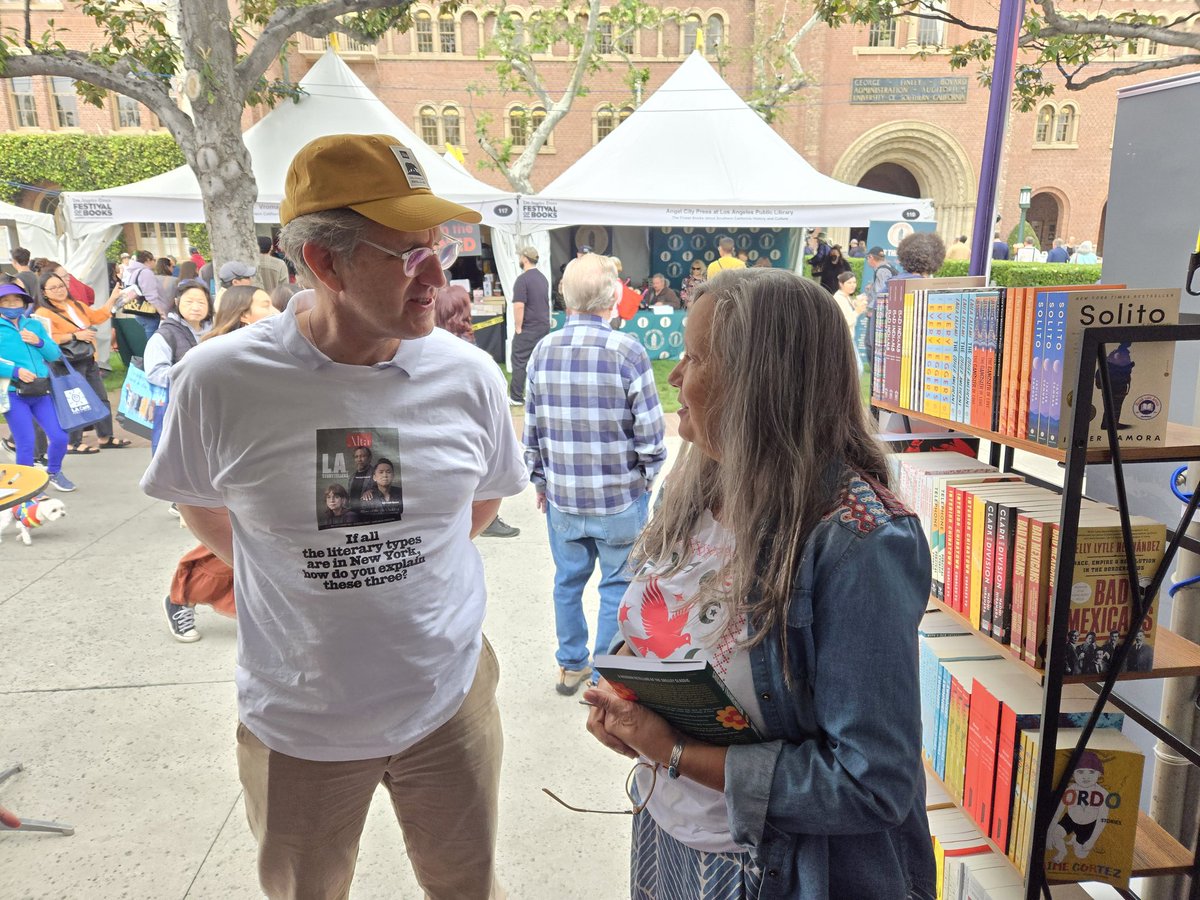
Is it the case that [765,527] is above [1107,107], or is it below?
below

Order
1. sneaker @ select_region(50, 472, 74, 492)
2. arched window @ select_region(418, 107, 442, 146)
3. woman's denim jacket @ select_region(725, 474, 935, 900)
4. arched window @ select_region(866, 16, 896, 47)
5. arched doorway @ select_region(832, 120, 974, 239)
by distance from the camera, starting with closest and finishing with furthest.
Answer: woman's denim jacket @ select_region(725, 474, 935, 900), sneaker @ select_region(50, 472, 74, 492), arched window @ select_region(866, 16, 896, 47), arched doorway @ select_region(832, 120, 974, 239), arched window @ select_region(418, 107, 442, 146)

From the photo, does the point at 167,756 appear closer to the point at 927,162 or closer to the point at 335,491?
the point at 335,491

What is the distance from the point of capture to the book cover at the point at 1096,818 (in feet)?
5.78

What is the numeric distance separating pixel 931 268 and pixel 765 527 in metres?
5.51

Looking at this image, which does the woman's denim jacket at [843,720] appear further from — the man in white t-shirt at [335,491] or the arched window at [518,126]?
the arched window at [518,126]

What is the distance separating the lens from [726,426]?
49.1 inches

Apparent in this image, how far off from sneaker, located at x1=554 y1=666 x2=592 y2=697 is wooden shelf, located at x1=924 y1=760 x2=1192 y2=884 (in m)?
2.04

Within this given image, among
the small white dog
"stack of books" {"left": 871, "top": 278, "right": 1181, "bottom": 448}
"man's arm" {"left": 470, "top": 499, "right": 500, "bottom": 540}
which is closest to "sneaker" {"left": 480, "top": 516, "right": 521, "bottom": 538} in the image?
the small white dog

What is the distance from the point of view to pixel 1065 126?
86.6 feet

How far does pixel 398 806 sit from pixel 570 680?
193 cm

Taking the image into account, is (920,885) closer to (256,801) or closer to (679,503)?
(679,503)

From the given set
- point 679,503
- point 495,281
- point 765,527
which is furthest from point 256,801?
point 495,281

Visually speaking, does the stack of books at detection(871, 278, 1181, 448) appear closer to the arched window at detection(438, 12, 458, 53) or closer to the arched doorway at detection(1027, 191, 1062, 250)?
the arched window at detection(438, 12, 458, 53)

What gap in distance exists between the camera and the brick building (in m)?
24.4
